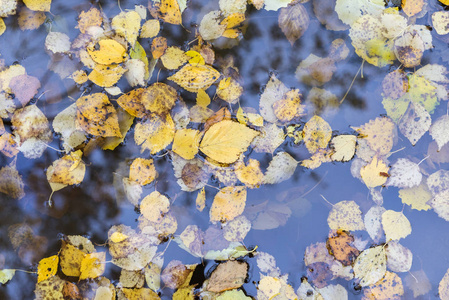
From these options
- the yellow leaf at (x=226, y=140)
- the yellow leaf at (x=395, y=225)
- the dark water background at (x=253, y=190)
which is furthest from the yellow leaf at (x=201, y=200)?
the yellow leaf at (x=395, y=225)

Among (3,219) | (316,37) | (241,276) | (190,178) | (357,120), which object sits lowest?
(241,276)

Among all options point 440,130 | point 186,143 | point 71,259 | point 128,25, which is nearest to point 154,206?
point 186,143

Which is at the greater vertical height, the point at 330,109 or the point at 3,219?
the point at 330,109

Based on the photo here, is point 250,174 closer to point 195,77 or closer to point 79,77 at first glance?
point 195,77

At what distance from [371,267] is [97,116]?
3.68 feet

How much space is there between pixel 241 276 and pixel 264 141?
1.60 ft

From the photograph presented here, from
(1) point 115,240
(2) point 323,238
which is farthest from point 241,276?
(1) point 115,240

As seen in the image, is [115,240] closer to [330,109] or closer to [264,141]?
[264,141]

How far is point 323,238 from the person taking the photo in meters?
1.09

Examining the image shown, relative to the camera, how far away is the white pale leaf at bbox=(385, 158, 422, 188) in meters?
1.09

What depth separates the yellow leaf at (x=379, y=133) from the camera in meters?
1.09

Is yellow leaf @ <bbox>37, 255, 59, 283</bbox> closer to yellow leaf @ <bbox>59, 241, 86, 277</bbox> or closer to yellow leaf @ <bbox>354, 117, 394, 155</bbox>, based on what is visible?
yellow leaf @ <bbox>59, 241, 86, 277</bbox>

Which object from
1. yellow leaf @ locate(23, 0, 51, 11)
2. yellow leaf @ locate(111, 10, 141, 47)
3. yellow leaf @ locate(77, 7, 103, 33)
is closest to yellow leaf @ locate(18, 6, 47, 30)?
yellow leaf @ locate(23, 0, 51, 11)

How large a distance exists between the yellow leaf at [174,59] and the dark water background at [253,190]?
0.04 metres
